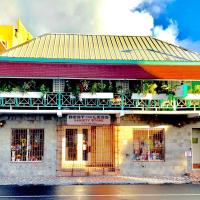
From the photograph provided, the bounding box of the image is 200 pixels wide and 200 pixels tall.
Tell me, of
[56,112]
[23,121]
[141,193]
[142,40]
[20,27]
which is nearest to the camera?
[141,193]

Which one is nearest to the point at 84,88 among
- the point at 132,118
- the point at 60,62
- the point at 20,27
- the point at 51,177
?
the point at 60,62

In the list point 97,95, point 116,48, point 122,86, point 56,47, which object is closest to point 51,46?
point 56,47

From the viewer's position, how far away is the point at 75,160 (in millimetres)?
23172

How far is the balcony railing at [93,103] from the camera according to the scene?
21.3 m

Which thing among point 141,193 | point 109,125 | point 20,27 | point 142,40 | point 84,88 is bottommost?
point 141,193

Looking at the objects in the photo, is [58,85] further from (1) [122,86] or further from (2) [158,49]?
(2) [158,49]

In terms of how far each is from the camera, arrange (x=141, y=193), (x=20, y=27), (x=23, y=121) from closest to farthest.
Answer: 1. (x=141, y=193)
2. (x=23, y=121)
3. (x=20, y=27)

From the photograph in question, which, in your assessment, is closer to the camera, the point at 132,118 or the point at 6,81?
the point at 6,81

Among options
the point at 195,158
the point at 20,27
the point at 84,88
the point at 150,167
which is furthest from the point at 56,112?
the point at 20,27

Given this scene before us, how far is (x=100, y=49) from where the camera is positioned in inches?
1026

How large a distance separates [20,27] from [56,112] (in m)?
30.8

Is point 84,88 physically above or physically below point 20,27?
below

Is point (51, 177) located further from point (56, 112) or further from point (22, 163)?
point (56, 112)

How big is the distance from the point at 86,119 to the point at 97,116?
0.61m
